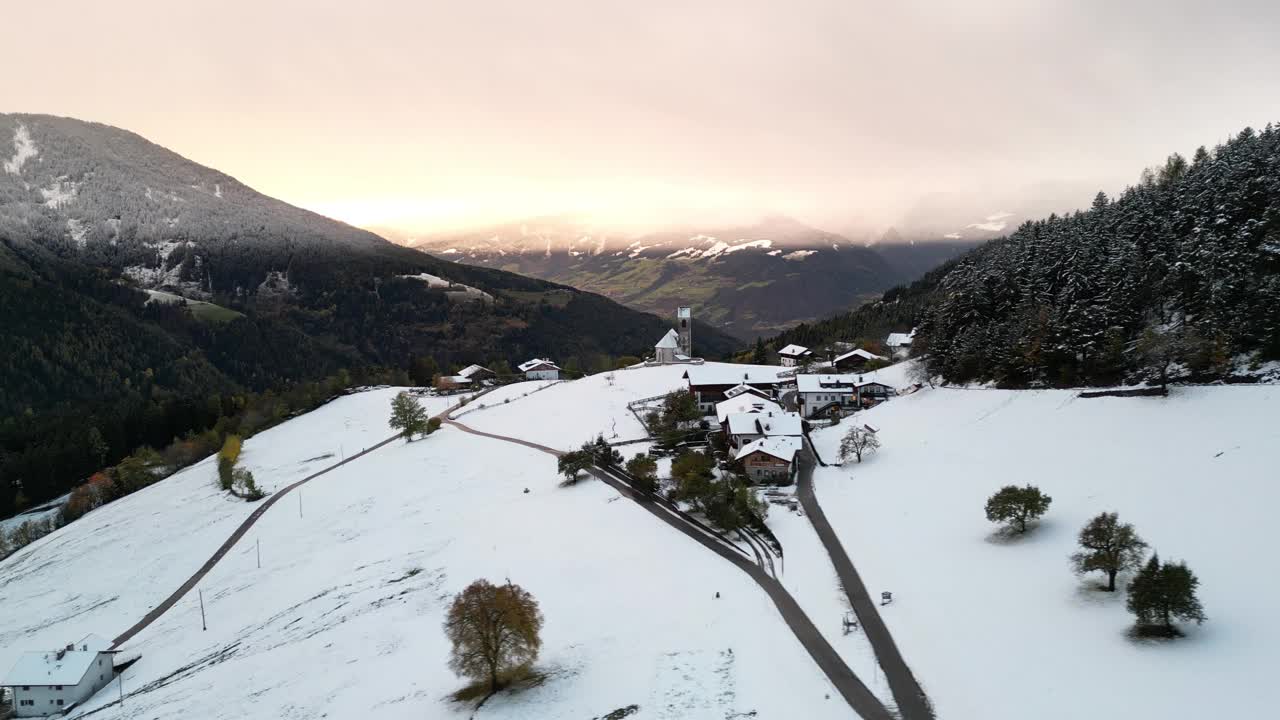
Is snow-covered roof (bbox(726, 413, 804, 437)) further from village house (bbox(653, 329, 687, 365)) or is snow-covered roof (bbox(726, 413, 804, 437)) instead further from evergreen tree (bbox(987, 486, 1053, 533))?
village house (bbox(653, 329, 687, 365))

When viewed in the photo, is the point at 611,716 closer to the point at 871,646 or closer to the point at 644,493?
the point at 871,646

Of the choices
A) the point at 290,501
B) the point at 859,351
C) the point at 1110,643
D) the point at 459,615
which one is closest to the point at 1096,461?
the point at 1110,643

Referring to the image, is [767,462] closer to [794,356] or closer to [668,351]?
[794,356]

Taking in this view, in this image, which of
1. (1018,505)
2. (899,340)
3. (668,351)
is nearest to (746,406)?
(1018,505)

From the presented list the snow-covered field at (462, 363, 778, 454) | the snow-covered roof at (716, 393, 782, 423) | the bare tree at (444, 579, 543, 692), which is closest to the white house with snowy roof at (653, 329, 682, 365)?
the snow-covered field at (462, 363, 778, 454)

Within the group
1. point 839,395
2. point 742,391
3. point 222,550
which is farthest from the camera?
point 742,391

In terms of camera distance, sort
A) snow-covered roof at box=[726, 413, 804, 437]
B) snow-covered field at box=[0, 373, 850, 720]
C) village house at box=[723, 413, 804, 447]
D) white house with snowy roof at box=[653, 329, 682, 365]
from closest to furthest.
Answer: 1. snow-covered field at box=[0, 373, 850, 720]
2. village house at box=[723, 413, 804, 447]
3. snow-covered roof at box=[726, 413, 804, 437]
4. white house with snowy roof at box=[653, 329, 682, 365]
